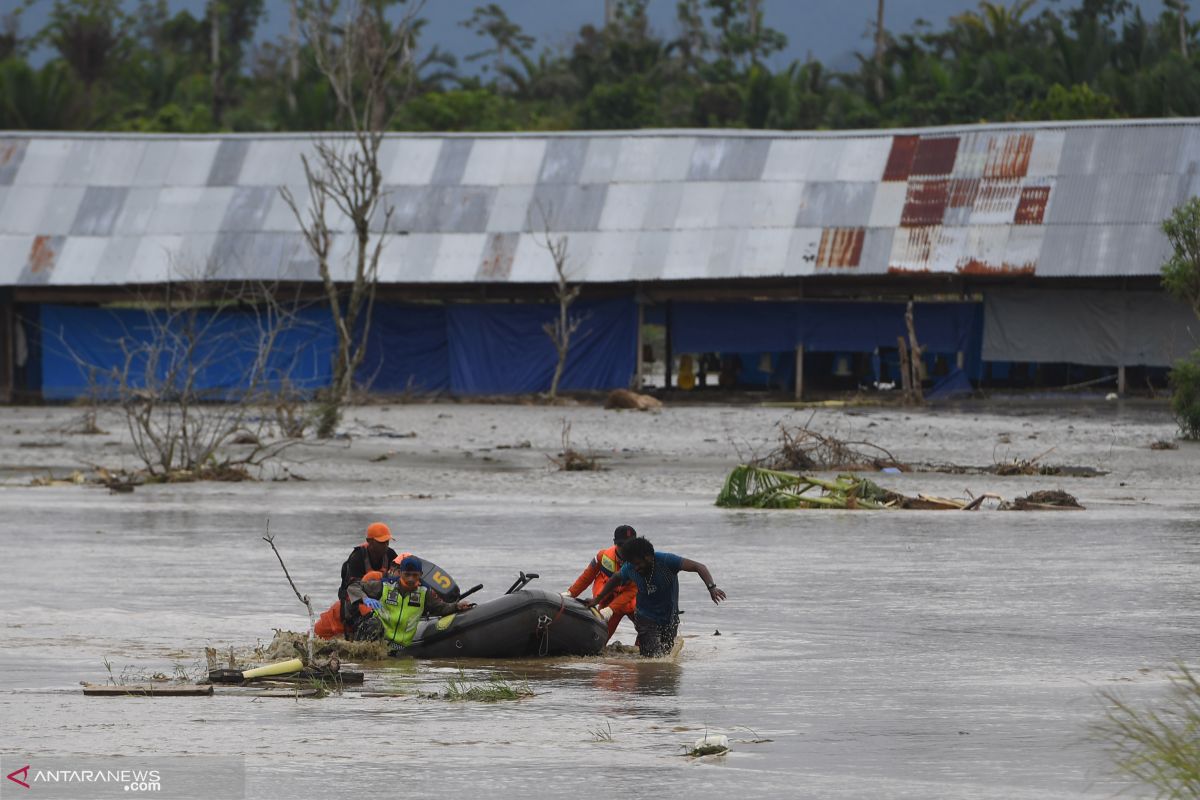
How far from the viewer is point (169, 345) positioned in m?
41.1

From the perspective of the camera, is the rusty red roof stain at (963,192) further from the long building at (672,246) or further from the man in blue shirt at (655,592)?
the man in blue shirt at (655,592)

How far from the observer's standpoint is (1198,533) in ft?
64.3

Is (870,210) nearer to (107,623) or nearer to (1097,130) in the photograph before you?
(1097,130)

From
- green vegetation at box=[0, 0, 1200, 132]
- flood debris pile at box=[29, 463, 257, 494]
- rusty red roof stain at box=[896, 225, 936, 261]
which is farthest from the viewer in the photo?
green vegetation at box=[0, 0, 1200, 132]

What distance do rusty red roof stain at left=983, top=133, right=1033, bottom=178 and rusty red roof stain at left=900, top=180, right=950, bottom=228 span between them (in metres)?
1.09

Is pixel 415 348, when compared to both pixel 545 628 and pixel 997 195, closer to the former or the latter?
pixel 997 195

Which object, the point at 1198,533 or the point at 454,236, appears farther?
the point at 454,236

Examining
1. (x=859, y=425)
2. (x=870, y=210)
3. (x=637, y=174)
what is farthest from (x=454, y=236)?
(x=859, y=425)

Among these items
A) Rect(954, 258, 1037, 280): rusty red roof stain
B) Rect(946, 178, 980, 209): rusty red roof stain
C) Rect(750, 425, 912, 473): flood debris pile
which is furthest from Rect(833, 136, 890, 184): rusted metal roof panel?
Rect(750, 425, 912, 473): flood debris pile

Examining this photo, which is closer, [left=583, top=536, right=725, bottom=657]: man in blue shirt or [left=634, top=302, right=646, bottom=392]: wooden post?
[left=583, top=536, right=725, bottom=657]: man in blue shirt

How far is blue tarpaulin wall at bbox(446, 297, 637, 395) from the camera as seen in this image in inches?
1644

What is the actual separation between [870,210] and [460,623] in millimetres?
29014

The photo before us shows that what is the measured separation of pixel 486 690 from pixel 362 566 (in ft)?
8.13

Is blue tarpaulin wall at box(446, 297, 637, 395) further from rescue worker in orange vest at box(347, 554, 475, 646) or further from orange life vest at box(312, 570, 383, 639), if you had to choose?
rescue worker in orange vest at box(347, 554, 475, 646)
